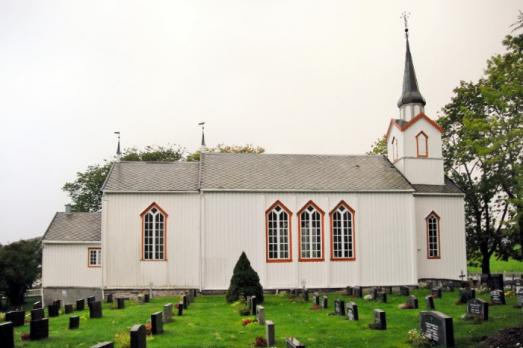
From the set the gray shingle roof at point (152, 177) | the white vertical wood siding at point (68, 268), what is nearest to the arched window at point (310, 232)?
the gray shingle roof at point (152, 177)

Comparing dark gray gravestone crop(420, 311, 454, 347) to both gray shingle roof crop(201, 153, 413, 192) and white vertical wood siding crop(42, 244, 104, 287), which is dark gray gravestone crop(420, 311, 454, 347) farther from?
white vertical wood siding crop(42, 244, 104, 287)

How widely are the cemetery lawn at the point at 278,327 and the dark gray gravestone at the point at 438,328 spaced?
1.39ft

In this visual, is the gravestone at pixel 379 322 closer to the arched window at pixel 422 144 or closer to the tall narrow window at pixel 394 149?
the arched window at pixel 422 144

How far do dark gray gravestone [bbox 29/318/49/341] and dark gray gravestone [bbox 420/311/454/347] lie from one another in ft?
36.1

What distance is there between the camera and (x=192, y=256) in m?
31.3

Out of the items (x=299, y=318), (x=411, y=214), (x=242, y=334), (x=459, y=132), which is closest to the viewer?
(x=242, y=334)

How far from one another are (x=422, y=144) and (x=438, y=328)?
23.1 m

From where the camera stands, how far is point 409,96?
119ft

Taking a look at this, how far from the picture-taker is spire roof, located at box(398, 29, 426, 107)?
3609 cm

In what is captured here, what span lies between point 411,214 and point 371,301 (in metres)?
8.32

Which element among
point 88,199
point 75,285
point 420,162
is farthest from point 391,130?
point 88,199

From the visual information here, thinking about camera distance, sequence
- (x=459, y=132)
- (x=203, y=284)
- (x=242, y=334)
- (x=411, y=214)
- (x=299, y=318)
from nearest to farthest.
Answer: (x=242, y=334)
(x=299, y=318)
(x=203, y=284)
(x=411, y=214)
(x=459, y=132)

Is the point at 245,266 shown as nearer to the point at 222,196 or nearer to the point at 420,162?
the point at 222,196

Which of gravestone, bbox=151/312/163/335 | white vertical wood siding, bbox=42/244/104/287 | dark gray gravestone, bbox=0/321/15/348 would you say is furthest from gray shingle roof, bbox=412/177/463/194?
dark gray gravestone, bbox=0/321/15/348
